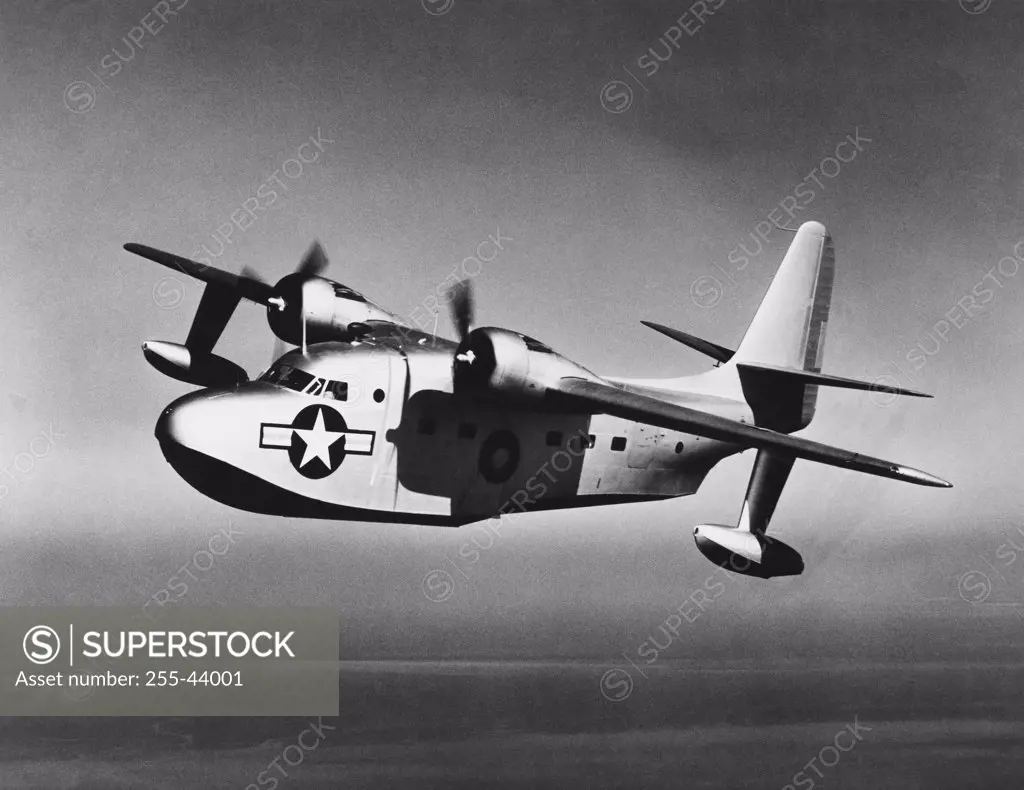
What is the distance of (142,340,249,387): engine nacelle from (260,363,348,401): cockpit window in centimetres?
→ 165

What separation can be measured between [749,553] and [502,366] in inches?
171

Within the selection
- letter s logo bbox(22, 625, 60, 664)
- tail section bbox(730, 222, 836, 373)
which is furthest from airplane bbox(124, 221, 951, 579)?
letter s logo bbox(22, 625, 60, 664)

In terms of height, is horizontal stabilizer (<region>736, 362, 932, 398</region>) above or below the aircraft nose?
above

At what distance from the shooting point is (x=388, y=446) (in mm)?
9867

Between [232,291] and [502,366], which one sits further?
[232,291]

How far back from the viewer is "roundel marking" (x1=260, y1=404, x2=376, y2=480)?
938 centimetres

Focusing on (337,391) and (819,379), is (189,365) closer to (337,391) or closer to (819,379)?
(337,391)

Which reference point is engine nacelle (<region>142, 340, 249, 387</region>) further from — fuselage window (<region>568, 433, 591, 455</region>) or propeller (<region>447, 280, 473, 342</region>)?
fuselage window (<region>568, 433, 591, 455</region>)

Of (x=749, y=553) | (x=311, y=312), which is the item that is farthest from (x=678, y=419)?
(x=311, y=312)

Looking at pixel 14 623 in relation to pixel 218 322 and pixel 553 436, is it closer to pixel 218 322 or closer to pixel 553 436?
pixel 218 322

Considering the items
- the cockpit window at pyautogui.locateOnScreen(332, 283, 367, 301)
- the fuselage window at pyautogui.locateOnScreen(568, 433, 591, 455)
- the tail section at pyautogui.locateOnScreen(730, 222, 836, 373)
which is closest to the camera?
the fuselage window at pyautogui.locateOnScreen(568, 433, 591, 455)

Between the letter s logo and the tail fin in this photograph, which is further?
the tail fin

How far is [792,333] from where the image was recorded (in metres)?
13.8

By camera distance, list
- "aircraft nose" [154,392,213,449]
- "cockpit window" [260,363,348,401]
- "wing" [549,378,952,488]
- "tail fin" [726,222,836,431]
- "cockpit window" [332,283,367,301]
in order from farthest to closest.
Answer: "tail fin" [726,222,836,431] < "cockpit window" [332,283,367,301] < "wing" [549,378,952,488] < "cockpit window" [260,363,348,401] < "aircraft nose" [154,392,213,449]
